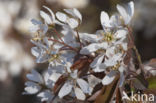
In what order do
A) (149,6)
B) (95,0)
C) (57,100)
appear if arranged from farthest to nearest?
(95,0) → (149,6) → (57,100)

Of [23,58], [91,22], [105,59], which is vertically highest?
[105,59]

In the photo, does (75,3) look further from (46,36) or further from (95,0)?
(46,36)

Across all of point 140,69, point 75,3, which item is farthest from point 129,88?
point 75,3

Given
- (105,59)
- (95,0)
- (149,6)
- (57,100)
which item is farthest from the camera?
(95,0)

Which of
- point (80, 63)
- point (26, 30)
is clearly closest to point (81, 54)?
point (80, 63)

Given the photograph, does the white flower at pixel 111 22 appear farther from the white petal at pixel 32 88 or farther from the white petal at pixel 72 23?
the white petal at pixel 32 88

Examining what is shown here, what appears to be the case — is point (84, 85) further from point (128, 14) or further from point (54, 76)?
point (128, 14)

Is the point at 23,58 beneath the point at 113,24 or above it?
beneath
